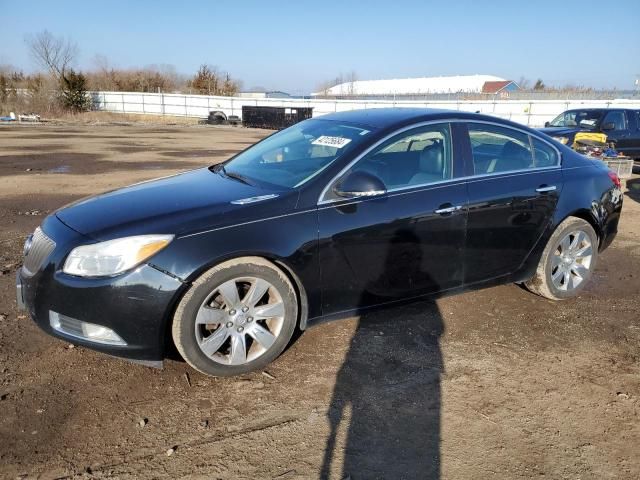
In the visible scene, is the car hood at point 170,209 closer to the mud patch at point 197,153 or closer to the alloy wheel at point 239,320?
the alloy wheel at point 239,320

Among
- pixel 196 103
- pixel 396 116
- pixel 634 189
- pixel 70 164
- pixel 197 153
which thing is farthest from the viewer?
pixel 196 103

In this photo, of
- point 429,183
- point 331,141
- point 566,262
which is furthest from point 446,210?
point 566,262

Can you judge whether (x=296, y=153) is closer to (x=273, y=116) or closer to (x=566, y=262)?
(x=566, y=262)

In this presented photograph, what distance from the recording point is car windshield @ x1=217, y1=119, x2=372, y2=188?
3.63m

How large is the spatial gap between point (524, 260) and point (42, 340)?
382cm

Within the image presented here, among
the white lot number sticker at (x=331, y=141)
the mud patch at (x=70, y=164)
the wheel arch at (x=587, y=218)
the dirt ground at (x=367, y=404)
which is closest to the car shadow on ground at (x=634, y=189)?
the wheel arch at (x=587, y=218)

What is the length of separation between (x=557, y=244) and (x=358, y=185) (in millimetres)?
2184

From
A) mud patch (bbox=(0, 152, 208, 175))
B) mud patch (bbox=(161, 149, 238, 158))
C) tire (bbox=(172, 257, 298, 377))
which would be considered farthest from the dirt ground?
mud patch (bbox=(161, 149, 238, 158))

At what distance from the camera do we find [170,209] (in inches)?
126

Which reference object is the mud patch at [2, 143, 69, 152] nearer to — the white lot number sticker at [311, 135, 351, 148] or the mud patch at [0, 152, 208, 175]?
the mud patch at [0, 152, 208, 175]

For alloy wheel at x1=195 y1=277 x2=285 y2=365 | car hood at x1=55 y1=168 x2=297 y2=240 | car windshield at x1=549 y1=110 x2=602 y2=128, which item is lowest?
alloy wheel at x1=195 y1=277 x2=285 y2=365

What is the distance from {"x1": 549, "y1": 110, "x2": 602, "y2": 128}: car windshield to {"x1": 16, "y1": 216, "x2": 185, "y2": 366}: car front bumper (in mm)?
11819

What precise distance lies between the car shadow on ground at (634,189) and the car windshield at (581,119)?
157cm

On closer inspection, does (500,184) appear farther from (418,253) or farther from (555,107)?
(555,107)
